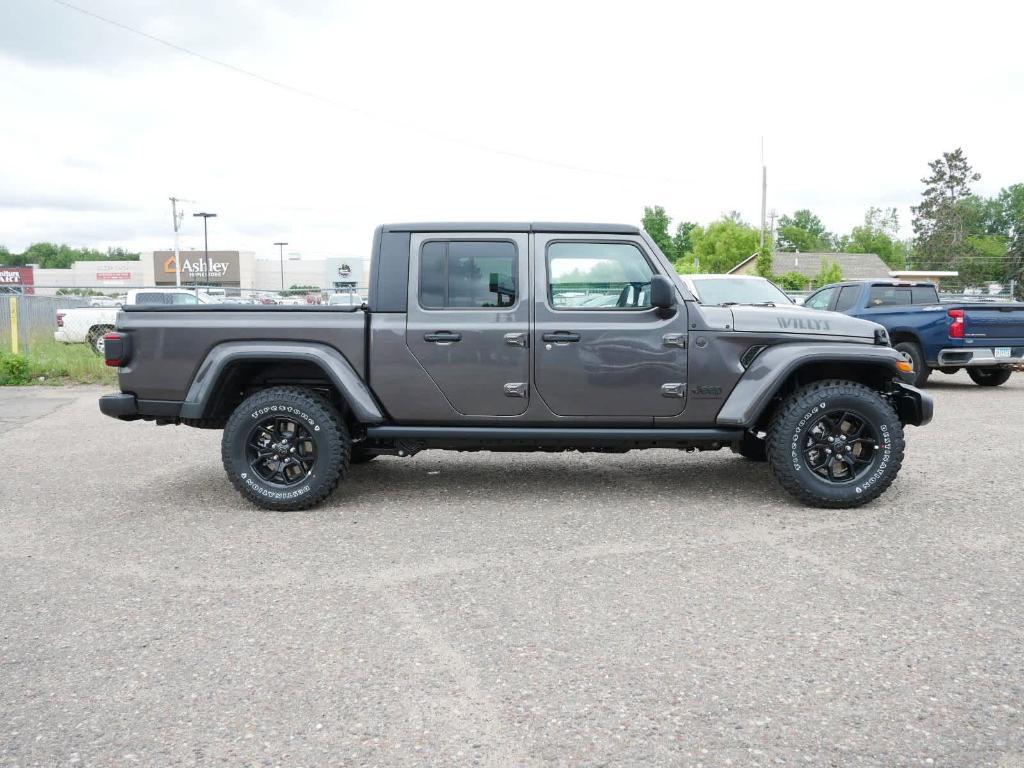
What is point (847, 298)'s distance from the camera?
1365cm

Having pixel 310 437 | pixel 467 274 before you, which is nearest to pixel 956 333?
pixel 467 274

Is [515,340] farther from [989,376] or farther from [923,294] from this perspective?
[989,376]

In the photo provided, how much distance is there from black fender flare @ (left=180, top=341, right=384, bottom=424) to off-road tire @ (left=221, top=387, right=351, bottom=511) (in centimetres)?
20

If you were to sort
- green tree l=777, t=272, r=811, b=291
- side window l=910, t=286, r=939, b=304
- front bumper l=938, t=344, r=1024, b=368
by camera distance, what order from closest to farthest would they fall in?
1. front bumper l=938, t=344, r=1024, b=368
2. side window l=910, t=286, r=939, b=304
3. green tree l=777, t=272, r=811, b=291

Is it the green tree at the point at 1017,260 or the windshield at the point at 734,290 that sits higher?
the green tree at the point at 1017,260

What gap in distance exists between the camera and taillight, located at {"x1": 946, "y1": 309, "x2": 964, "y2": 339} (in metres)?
11.6

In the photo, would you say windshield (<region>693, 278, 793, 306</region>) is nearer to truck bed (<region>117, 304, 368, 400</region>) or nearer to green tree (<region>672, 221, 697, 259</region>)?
truck bed (<region>117, 304, 368, 400</region>)

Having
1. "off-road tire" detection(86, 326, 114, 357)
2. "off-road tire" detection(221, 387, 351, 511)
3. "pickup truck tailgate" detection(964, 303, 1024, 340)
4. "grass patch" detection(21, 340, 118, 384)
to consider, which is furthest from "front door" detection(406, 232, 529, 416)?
"off-road tire" detection(86, 326, 114, 357)

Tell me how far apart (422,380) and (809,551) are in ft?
8.29

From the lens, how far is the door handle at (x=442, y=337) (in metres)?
5.22

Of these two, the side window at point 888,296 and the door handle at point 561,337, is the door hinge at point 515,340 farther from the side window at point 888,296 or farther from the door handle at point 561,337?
the side window at point 888,296

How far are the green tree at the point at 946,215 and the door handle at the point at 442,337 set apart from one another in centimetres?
8614

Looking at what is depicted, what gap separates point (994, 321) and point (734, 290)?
3.71m

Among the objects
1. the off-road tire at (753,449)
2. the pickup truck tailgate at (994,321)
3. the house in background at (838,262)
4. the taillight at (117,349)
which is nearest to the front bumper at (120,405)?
the taillight at (117,349)
